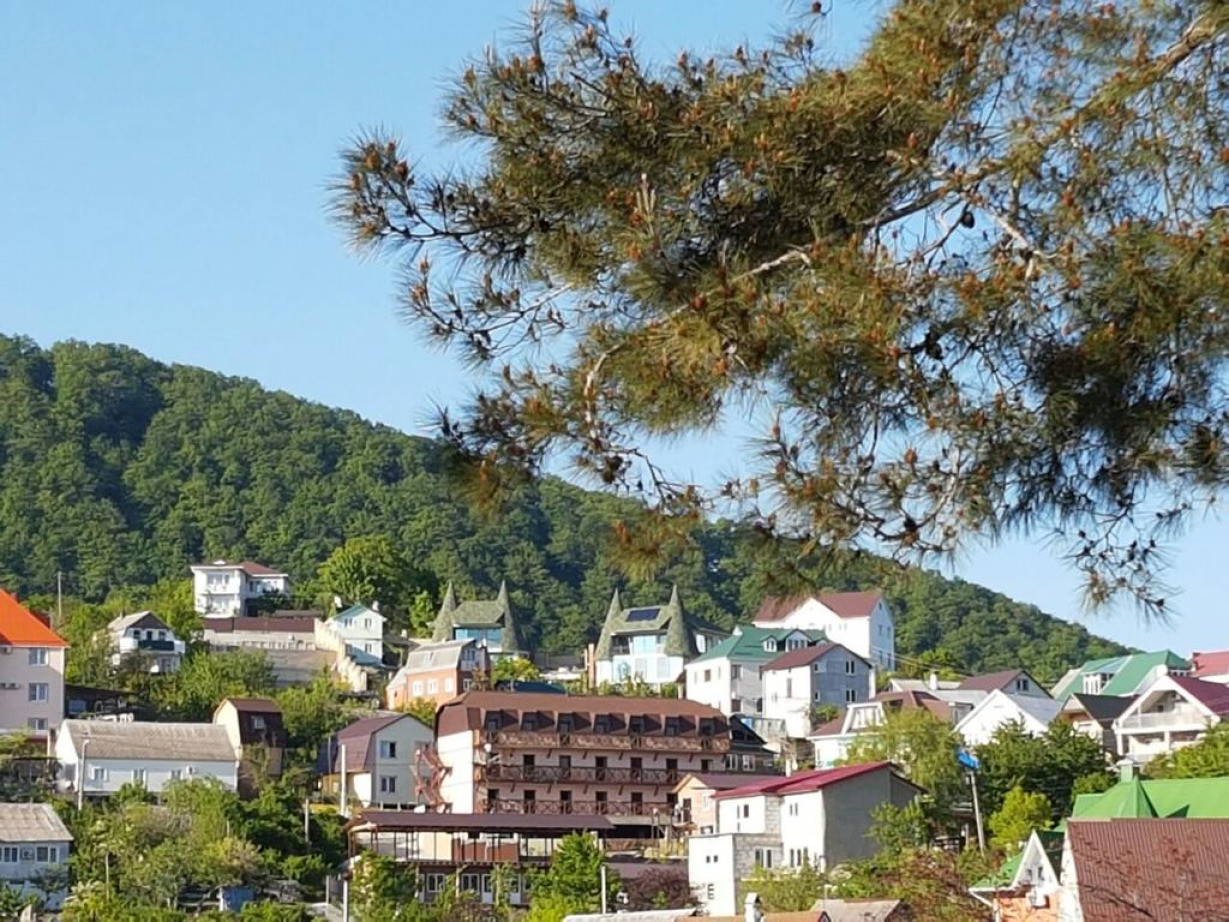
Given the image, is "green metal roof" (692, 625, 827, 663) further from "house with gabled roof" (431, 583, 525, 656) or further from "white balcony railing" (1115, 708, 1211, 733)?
"white balcony railing" (1115, 708, 1211, 733)

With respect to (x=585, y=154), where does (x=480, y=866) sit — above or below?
below

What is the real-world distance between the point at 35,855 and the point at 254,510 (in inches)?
2842

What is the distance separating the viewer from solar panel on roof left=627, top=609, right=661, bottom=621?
81.2 metres

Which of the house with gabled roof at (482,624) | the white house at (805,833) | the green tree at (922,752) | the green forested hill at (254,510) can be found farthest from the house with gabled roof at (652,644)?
the white house at (805,833)

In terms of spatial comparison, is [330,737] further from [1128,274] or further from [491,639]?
[1128,274]

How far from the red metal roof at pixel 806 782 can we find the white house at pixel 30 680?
2094 cm

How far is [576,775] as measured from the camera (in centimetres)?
5591

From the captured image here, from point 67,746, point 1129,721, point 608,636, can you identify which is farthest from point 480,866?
point 608,636

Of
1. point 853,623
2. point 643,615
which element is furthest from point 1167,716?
point 643,615

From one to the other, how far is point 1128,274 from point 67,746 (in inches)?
1899

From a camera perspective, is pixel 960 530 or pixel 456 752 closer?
pixel 960 530

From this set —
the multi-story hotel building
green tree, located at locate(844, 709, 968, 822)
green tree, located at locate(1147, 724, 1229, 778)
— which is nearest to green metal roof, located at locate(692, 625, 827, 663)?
the multi-story hotel building

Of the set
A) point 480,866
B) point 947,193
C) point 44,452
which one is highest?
point 44,452

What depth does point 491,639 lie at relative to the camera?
8394 cm
